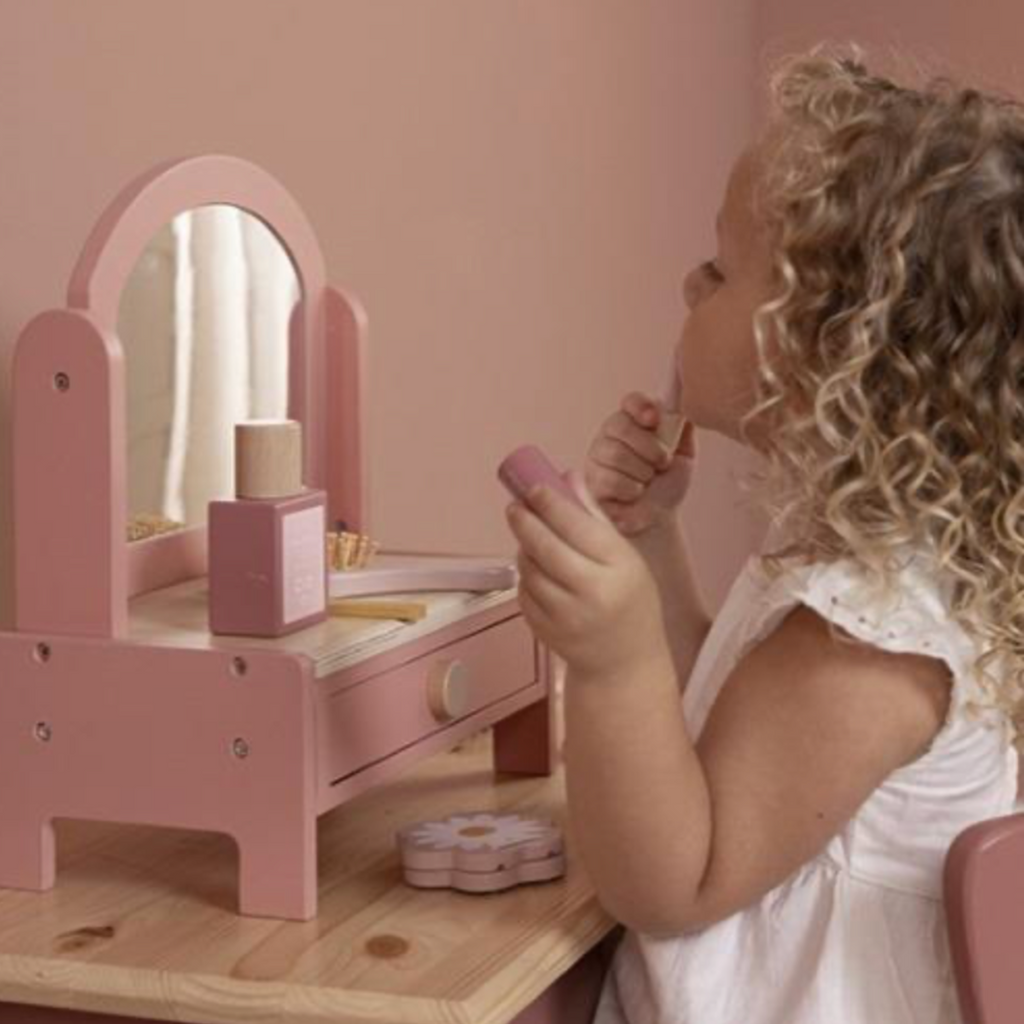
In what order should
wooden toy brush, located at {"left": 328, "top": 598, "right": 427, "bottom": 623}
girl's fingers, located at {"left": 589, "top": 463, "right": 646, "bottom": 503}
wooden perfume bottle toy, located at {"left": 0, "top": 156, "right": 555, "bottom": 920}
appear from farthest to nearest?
girl's fingers, located at {"left": 589, "top": 463, "right": 646, "bottom": 503} < wooden toy brush, located at {"left": 328, "top": 598, "right": 427, "bottom": 623} < wooden perfume bottle toy, located at {"left": 0, "top": 156, "right": 555, "bottom": 920}

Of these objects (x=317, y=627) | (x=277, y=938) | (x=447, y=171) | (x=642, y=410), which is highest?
(x=447, y=171)

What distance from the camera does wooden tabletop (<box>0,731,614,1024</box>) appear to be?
1.02m

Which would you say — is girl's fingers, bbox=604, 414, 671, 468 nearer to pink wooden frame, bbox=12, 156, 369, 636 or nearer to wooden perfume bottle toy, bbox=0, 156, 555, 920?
wooden perfume bottle toy, bbox=0, 156, 555, 920

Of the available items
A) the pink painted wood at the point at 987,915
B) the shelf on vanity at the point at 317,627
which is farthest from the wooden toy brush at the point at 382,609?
the pink painted wood at the point at 987,915

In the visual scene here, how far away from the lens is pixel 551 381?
217cm

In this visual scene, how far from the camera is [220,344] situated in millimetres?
1355

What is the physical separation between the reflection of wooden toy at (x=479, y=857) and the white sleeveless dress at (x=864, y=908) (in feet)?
0.23

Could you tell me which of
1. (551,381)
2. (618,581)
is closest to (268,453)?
(618,581)

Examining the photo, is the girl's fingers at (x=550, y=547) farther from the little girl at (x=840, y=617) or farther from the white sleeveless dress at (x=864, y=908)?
the white sleeveless dress at (x=864, y=908)

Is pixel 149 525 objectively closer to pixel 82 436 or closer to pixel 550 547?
pixel 82 436

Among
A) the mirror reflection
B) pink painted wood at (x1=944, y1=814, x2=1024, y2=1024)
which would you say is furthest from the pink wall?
pink painted wood at (x1=944, y1=814, x2=1024, y2=1024)

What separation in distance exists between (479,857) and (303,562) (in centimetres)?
17

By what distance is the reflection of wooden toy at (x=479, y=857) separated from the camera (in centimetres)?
116

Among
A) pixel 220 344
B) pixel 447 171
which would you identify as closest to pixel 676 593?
pixel 220 344
